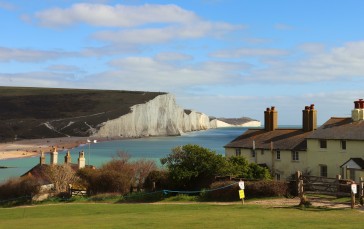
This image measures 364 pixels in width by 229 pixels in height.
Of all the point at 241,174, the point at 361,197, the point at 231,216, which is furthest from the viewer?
the point at 241,174

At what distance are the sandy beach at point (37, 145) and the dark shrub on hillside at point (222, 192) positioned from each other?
94.2 metres

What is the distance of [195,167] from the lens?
121 ft

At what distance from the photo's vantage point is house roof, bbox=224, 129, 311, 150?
45.7 metres

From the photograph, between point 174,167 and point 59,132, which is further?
point 59,132

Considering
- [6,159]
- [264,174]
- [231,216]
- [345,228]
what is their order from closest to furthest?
[345,228] → [231,216] → [264,174] → [6,159]

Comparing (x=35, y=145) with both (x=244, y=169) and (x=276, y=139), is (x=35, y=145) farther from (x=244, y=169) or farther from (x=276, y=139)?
(x=244, y=169)

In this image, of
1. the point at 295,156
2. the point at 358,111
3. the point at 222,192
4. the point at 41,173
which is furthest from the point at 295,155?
the point at 41,173

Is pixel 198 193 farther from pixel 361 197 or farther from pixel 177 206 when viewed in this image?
pixel 361 197

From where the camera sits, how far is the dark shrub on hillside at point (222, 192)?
107 feet

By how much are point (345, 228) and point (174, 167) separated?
67.9 feet

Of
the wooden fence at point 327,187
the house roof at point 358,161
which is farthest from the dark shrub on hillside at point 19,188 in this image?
the house roof at point 358,161

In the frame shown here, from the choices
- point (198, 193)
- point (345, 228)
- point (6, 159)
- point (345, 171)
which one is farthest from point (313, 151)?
point (6, 159)

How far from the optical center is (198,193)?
35.4 m

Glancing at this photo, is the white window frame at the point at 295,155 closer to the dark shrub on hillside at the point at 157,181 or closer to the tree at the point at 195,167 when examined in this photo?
the tree at the point at 195,167
